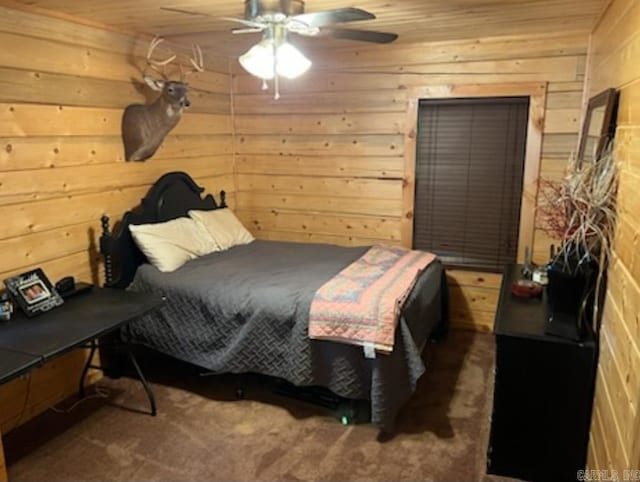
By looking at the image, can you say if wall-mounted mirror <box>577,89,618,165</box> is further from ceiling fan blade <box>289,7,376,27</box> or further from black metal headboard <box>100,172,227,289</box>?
black metal headboard <box>100,172,227,289</box>

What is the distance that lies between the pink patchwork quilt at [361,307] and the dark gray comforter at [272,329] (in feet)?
0.20

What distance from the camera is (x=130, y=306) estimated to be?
275 centimetres

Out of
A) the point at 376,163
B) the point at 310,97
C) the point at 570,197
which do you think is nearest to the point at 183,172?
the point at 310,97

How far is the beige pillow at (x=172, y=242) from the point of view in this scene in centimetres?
330

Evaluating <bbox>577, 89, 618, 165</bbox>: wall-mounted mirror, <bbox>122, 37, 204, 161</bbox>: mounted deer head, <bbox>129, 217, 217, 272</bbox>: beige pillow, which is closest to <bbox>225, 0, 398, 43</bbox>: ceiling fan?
<bbox>122, 37, 204, 161</bbox>: mounted deer head

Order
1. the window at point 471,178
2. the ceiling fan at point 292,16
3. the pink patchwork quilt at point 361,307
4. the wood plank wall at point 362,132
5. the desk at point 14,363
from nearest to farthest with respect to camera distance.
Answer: the desk at point 14,363 < the ceiling fan at point 292,16 < the pink patchwork quilt at point 361,307 < the wood plank wall at point 362,132 < the window at point 471,178

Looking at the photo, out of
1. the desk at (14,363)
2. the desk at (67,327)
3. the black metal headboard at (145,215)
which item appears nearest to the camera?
the desk at (14,363)

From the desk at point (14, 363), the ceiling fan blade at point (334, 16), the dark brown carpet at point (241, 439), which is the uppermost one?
the ceiling fan blade at point (334, 16)

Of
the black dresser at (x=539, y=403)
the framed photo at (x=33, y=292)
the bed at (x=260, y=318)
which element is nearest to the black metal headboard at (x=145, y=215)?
the bed at (x=260, y=318)

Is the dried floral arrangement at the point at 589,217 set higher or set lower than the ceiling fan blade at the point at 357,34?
lower

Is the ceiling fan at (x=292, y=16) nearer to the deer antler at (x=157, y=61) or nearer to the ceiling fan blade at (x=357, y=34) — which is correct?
the ceiling fan blade at (x=357, y=34)

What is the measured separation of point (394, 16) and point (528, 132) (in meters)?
1.38

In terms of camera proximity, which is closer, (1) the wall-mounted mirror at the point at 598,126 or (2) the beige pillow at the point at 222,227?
(1) the wall-mounted mirror at the point at 598,126

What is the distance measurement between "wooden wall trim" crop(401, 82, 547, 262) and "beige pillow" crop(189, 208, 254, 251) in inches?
53.5
